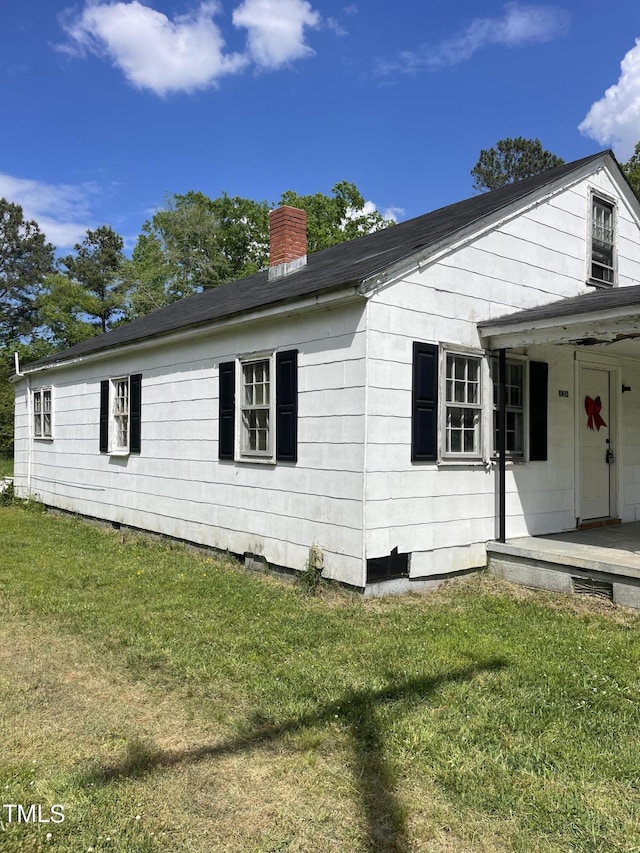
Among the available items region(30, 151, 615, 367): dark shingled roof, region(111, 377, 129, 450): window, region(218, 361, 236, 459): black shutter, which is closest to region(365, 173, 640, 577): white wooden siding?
region(30, 151, 615, 367): dark shingled roof

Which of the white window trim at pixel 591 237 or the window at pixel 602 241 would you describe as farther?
the window at pixel 602 241

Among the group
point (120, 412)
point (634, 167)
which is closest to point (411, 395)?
point (120, 412)

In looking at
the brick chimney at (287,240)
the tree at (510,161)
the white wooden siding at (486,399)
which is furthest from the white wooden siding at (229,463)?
the tree at (510,161)

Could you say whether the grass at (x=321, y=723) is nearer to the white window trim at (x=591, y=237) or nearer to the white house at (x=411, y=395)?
the white house at (x=411, y=395)

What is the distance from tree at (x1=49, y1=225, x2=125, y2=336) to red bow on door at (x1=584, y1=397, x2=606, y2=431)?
31160 mm

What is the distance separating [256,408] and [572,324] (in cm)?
374

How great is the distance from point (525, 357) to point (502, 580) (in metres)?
2.75

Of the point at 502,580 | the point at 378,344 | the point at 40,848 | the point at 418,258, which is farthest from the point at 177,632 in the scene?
the point at 418,258

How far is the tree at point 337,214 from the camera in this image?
3177 centimetres

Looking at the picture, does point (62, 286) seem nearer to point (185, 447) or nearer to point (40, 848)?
point (185, 447)

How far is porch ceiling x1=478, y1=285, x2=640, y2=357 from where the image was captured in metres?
5.95

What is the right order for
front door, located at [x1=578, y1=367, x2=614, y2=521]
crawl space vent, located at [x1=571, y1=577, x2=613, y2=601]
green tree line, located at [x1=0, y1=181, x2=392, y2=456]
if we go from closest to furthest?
crawl space vent, located at [x1=571, y1=577, x2=613, y2=601], front door, located at [x1=578, y1=367, x2=614, y2=521], green tree line, located at [x1=0, y1=181, x2=392, y2=456]

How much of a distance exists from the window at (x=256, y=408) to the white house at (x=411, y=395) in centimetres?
3

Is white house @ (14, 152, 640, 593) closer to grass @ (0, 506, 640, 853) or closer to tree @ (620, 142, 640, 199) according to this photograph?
grass @ (0, 506, 640, 853)
